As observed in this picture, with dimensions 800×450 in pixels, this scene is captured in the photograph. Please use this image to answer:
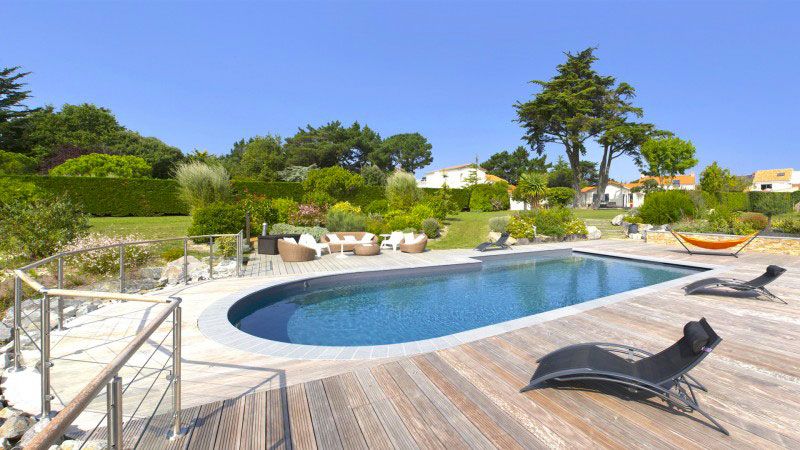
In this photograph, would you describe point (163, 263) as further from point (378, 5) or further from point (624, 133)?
point (624, 133)

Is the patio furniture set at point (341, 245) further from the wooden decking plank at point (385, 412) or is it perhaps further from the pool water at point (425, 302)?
the wooden decking plank at point (385, 412)

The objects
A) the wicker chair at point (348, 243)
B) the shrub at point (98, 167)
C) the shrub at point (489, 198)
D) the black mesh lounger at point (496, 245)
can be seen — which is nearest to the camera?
the wicker chair at point (348, 243)

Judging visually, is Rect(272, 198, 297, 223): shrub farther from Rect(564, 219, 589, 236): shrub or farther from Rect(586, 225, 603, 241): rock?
Rect(586, 225, 603, 241): rock

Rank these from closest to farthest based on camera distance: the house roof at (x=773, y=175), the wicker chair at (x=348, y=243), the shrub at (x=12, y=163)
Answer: the wicker chair at (x=348, y=243)
the shrub at (x=12, y=163)
the house roof at (x=773, y=175)

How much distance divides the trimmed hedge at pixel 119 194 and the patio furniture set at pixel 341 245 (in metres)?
10.5

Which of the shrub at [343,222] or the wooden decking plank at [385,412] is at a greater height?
the shrub at [343,222]

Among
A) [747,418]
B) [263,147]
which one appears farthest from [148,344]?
[263,147]

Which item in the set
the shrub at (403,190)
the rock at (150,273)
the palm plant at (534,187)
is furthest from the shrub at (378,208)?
the palm plant at (534,187)

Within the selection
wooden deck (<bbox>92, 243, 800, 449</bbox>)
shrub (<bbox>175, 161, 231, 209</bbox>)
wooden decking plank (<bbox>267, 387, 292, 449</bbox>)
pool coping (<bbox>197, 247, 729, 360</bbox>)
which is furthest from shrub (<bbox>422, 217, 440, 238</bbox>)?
wooden decking plank (<bbox>267, 387, 292, 449</bbox>)

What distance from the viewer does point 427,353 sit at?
12.6 feet

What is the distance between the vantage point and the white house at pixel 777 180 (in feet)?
180

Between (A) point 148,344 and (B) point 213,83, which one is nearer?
(A) point 148,344

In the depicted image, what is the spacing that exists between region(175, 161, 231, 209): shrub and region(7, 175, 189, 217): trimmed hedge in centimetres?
527

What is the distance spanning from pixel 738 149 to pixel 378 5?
32706mm
